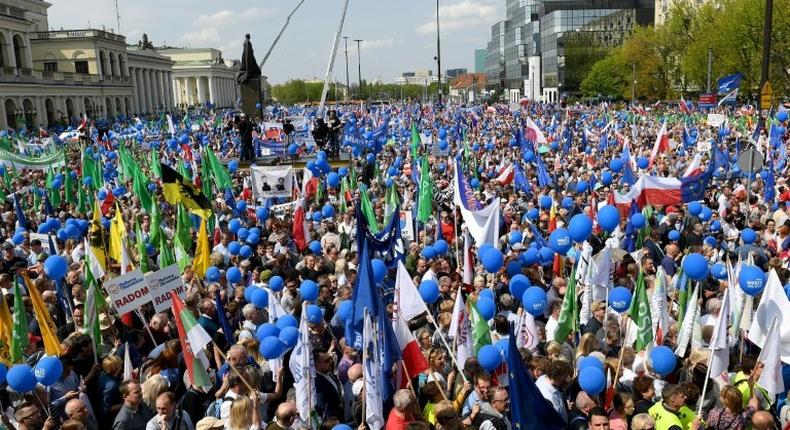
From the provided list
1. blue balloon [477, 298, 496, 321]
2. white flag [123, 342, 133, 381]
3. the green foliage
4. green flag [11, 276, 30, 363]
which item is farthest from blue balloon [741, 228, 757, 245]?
the green foliage

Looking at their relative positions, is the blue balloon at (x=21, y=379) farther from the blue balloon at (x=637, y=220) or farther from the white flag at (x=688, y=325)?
the blue balloon at (x=637, y=220)

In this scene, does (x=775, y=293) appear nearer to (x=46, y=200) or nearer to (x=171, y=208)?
(x=171, y=208)

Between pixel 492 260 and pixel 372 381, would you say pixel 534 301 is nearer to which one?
pixel 492 260

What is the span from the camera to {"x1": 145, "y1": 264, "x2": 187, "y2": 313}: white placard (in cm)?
738

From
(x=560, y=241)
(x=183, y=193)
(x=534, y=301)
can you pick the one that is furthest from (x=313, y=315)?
(x=183, y=193)

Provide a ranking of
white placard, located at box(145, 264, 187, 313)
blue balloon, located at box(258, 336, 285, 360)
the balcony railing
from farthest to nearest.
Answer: the balcony railing → white placard, located at box(145, 264, 187, 313) → blue balloon, located at box(258, 336, 285, 360)

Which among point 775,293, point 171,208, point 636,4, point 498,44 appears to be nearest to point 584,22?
point 636,4

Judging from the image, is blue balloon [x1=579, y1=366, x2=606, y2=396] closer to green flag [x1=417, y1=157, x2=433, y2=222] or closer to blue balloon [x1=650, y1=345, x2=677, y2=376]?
blue balloon [x1=650, y1=345, x2=677, y2=376]

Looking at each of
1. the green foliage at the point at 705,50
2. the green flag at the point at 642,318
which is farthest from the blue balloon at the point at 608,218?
the green foliage at the point at 705,50

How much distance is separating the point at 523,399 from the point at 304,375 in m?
1.71

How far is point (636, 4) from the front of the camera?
9894 cm

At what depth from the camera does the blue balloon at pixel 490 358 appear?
5.59m

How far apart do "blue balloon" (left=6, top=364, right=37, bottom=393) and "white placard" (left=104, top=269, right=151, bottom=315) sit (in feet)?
5.38

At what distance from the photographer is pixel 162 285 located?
7.47 metres
